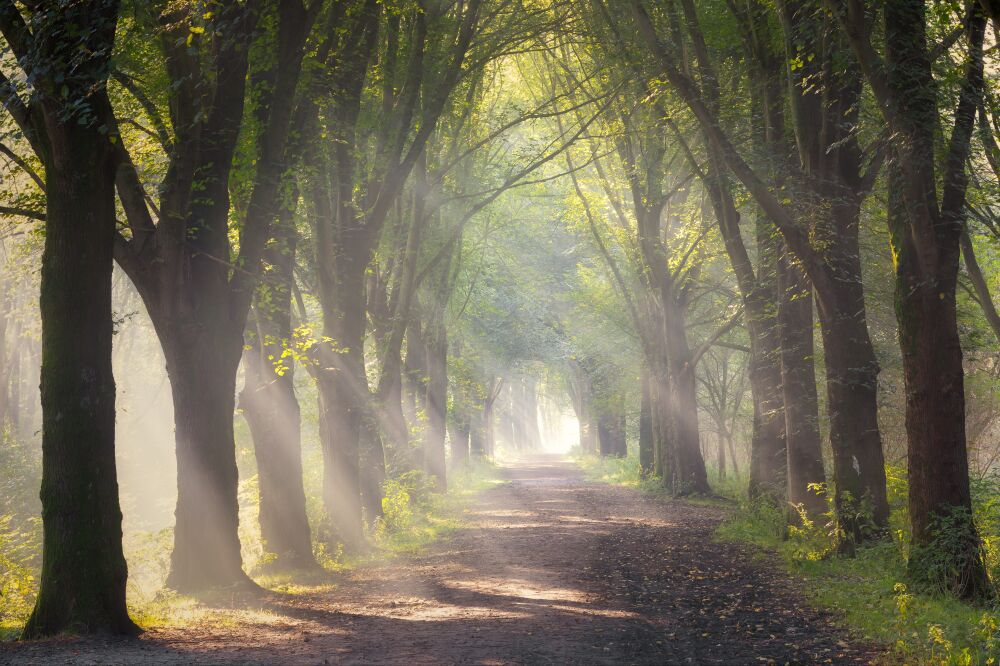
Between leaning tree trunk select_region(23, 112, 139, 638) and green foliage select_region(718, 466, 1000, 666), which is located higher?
leaning tree trunk select_region(23, 112, 139, 638)

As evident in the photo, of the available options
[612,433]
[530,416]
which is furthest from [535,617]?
[530,416]

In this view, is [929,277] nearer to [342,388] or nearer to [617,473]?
[342,388]

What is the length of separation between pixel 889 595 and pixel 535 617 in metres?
3.61

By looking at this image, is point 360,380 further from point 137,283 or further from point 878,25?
point 878,25

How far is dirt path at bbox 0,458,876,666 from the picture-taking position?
7.19m

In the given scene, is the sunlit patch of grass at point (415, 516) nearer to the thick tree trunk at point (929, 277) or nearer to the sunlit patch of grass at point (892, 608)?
the sunlit patch of grass at point (892, 608)

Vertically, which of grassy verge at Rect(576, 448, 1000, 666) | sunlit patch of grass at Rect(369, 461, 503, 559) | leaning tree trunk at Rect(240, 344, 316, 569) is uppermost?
leaning tree trunk at Rect(240, 344, 316, 569)

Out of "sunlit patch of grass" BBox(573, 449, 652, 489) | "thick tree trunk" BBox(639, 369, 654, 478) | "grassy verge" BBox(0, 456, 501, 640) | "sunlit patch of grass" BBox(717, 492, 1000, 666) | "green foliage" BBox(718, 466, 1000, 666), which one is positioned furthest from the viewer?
"sunlit patch of grass" BBox(573, 449, 652, 489)

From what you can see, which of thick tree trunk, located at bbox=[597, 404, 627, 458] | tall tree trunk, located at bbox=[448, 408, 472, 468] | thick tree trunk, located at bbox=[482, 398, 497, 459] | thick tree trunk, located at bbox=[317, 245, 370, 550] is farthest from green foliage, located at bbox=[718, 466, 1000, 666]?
thick tree trunk, located at bbox=[482, 398, 497, 459]

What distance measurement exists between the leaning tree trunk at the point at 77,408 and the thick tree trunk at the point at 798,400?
987 centimetres

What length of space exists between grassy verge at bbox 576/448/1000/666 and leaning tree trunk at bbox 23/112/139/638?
6.82 metres

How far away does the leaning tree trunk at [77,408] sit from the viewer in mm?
7758

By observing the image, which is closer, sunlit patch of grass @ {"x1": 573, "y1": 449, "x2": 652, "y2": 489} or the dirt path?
the dirt path

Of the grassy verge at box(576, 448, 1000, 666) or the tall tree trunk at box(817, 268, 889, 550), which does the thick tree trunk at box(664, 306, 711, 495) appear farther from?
the tall tree trunk at box(817, 268, 889, 550)
